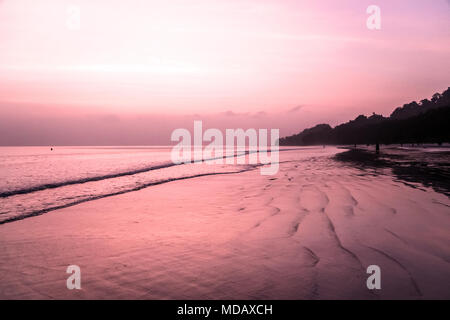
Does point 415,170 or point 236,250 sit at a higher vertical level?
point 415,170

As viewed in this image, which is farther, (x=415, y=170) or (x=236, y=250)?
(x=415, y=170)

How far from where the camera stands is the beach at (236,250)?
10.9 ft

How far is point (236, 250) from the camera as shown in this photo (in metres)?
4.61

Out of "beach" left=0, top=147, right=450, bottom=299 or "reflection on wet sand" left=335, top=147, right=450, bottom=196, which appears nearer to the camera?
"beach" left=0, top=147, right=450, bottom=299

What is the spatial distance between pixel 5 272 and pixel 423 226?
23.8ft

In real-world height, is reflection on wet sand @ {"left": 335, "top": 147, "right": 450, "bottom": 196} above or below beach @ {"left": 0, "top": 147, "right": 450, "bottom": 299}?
above

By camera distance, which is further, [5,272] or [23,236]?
[23,236]

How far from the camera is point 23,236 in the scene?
18.6 ft

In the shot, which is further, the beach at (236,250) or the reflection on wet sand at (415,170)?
the reflection on wet sand at (415,170)

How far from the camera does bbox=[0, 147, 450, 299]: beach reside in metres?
3.32

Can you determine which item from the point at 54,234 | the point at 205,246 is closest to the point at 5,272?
the point at 54,234

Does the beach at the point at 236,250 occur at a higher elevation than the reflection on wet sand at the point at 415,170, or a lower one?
lower
